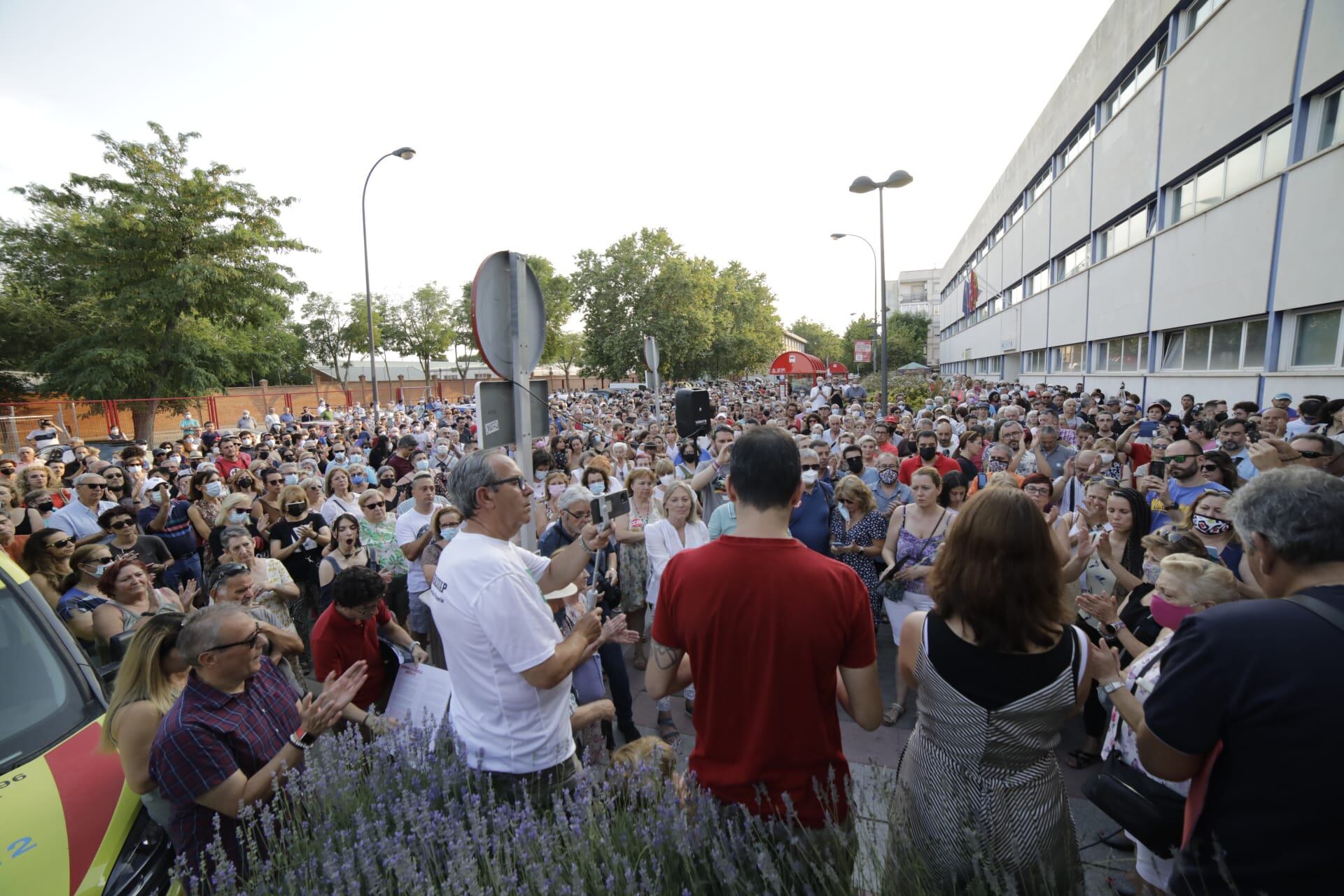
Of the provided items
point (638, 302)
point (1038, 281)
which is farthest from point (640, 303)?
point (1038, 281)

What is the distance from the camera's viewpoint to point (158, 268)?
22266 millimetres

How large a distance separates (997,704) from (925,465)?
4859 millimetres

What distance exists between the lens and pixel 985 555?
185 centimetres

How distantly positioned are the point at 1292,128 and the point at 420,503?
47.7 ft

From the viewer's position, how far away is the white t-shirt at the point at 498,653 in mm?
2166

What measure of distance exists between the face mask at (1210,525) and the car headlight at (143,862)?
534cm

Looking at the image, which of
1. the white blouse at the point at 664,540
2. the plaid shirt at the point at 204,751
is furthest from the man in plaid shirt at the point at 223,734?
the white blouse at the point at 664,540

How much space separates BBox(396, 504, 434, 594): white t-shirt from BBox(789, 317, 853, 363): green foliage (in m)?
114

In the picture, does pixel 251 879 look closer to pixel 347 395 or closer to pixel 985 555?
pixel 985 555

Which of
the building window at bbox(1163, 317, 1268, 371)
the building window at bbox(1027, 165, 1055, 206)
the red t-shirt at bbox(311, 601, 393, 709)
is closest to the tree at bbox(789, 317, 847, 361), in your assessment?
the building window at bbox(1027, 165, 1055, 206)

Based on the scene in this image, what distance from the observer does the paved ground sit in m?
2.09

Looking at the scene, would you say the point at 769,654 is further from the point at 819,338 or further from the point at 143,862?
the point at 819,338

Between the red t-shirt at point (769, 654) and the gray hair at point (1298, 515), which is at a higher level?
the gray hair at point (1298, 515)

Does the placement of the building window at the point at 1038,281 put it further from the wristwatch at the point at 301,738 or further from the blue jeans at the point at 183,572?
the wristwatch at the point at 301,738
